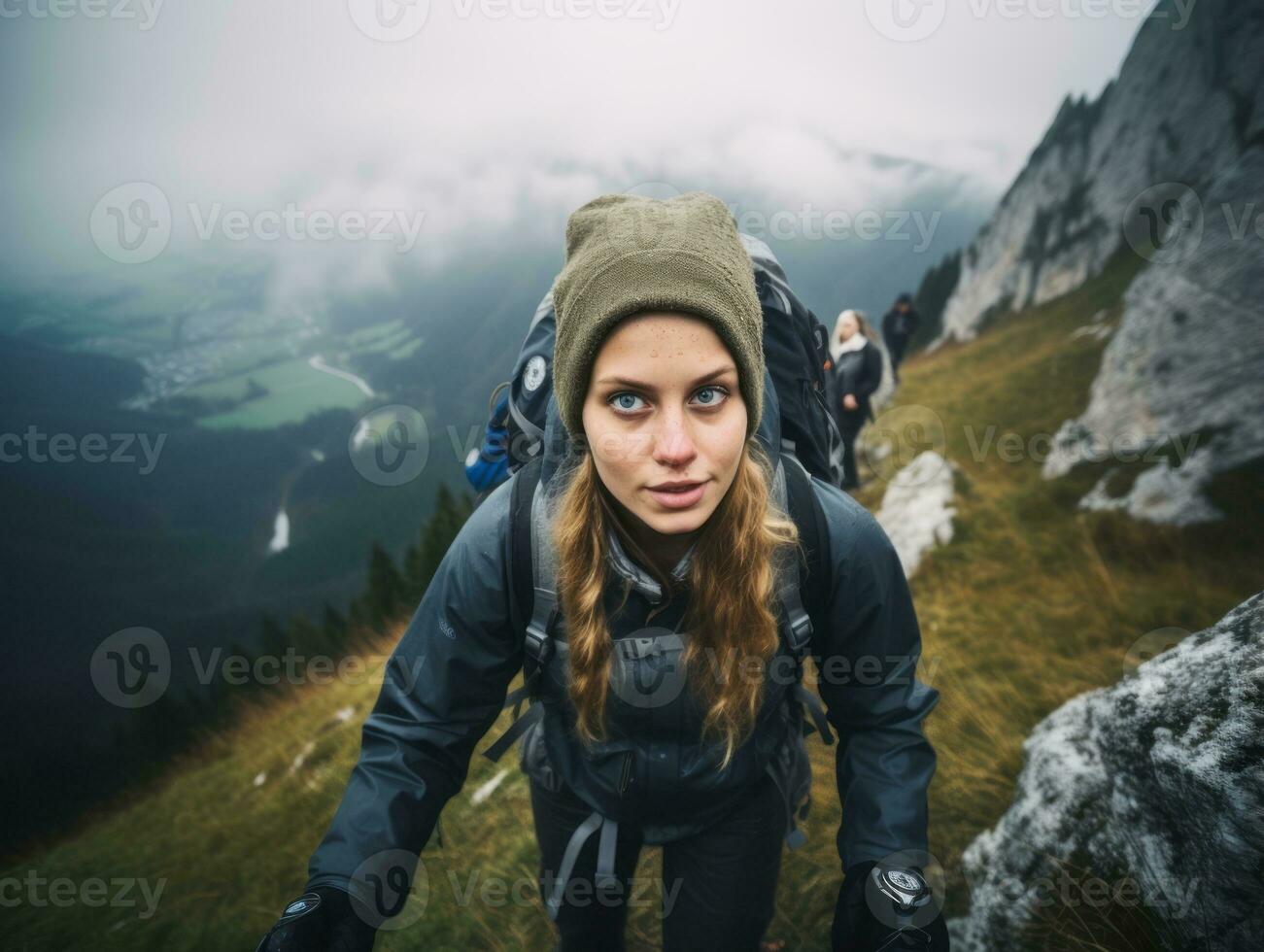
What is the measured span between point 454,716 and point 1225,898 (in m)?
2.27

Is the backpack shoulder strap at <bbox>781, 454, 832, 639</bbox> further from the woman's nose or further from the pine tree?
the pine tree

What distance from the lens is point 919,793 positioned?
5.90 feet

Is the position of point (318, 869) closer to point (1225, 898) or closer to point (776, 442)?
point (776, 442)

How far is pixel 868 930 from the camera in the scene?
1.68 metres

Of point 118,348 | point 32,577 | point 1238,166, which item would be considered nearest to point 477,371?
point 118,348

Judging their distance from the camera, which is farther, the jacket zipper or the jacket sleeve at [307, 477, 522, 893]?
the jacket zipper

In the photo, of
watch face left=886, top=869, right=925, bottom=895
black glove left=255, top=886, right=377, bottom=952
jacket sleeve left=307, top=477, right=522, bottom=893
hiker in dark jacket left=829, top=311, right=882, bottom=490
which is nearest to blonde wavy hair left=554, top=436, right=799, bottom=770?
jacket sleeve left=307, top=477, right=522, bottom=893

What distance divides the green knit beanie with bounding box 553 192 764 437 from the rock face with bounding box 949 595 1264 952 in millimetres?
1619

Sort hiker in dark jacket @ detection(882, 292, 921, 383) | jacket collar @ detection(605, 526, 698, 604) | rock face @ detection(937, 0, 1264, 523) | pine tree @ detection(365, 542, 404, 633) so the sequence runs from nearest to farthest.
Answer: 1. jacket collar @ detection(605, 526, 698, 604)
2. rock face @ detection(937, 0, 1264, 523)
3. hiker in dark jacket @ detection(882, 292, 921, 383)
4. pine tree @ detection(365, 542, 404, 633)

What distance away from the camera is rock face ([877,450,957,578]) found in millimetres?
5848

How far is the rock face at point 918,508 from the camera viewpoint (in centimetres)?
585

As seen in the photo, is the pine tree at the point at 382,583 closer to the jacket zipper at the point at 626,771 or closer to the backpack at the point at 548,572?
the jacket zipper at the point at 626,771

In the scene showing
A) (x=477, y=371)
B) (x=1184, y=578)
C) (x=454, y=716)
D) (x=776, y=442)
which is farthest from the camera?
(x=477, y=371)

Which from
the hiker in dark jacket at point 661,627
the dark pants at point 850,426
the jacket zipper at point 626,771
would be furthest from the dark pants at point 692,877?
the dark pants at point 850,426
